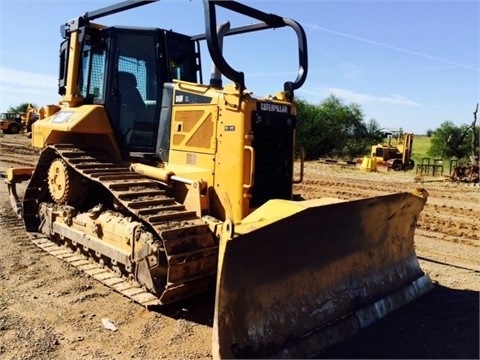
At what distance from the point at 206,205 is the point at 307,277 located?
1389mm

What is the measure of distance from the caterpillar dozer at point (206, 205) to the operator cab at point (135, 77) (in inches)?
0.7

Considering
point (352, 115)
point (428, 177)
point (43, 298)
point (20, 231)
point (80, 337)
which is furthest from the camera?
point (352, 115)

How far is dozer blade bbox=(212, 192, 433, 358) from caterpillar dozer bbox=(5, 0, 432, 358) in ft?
0.04

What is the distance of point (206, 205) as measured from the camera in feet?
16.4

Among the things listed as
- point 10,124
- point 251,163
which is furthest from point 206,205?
point 10,124

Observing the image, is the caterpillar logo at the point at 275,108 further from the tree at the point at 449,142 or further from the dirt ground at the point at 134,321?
the tree at the point at 449,142

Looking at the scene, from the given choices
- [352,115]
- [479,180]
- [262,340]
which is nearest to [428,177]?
[479,180]

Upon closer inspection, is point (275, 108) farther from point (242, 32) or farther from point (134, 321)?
point (134, 321)

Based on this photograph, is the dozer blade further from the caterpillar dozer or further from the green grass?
the green grass

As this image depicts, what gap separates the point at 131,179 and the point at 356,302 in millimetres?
2917

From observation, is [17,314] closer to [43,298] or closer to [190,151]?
[43,298]

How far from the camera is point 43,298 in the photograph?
4867 millimetres

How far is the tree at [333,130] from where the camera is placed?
102ft

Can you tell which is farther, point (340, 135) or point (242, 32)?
point (340, 135)
